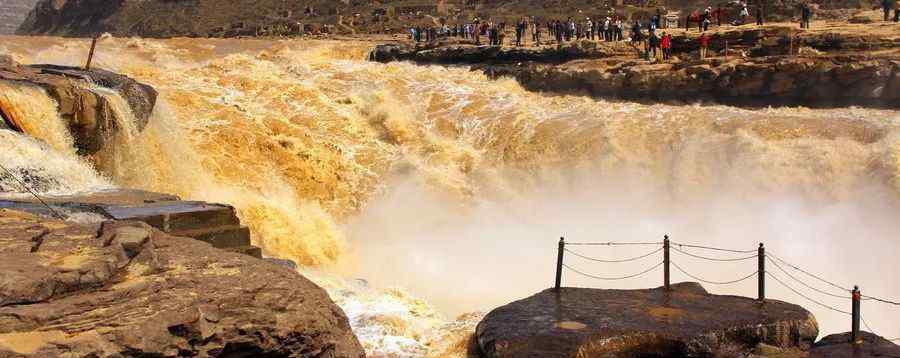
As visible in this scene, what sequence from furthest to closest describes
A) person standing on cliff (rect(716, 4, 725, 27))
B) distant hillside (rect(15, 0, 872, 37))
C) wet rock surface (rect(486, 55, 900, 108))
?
distant hillside (rect(15, 0, 872, 37))
person standing on cliff (rect(716, 4, 725, 27))
wet rock surface (rect(486, 55, 900, 108))

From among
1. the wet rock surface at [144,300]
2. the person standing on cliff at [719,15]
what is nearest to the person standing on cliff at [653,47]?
the person standing on cliff at [719,15]

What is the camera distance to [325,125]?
63.0 feet

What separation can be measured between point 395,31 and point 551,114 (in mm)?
17707

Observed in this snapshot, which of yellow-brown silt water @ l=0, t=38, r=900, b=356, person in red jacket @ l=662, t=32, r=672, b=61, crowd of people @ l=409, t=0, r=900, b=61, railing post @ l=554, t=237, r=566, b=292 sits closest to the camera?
railing post @ l=554, t=237, r=566, b=292

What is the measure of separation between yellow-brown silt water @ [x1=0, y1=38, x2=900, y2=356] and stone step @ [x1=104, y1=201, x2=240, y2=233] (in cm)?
148

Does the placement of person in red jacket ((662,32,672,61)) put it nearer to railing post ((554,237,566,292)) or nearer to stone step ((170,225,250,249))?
railing post ((554,237,566,292))

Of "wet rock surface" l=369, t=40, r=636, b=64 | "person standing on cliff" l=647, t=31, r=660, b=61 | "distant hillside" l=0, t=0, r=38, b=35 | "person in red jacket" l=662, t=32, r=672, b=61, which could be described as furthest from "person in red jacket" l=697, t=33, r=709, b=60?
"distant hillside" l=0, t=0, r=38, b=35

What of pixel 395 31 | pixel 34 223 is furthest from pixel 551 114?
pixel 395 31

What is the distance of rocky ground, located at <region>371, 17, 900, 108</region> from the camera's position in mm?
18453

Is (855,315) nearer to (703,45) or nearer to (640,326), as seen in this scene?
(640,326)

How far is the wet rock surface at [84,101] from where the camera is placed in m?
12.2

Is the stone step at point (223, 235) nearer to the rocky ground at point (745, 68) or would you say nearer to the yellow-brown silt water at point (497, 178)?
the yellow-brown silt water at point (497, 178)

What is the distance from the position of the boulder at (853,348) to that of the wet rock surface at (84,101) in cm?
920

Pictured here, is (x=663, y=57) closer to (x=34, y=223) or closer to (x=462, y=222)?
(x=462, y=222)
